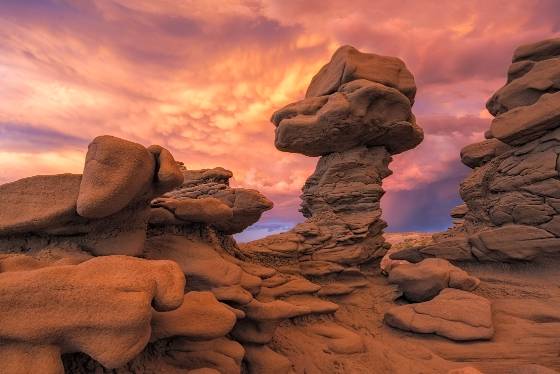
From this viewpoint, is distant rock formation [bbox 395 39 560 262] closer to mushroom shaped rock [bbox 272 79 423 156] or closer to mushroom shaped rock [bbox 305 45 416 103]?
mushroom shaped rock [bbox 272 79 423 156]

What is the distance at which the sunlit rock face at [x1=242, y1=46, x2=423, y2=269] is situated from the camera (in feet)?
58.0

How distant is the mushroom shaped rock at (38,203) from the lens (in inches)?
309

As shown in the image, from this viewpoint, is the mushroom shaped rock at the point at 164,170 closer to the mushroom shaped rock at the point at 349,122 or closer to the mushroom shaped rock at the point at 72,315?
the mushroom shaped rock at the point at 72,315

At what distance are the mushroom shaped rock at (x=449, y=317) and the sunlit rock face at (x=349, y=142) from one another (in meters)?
3.96

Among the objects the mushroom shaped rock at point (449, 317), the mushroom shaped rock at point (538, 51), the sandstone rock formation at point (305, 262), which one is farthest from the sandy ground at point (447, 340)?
the mushroom shaped rock at point (538, 51)

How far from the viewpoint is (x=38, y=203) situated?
8.08 metres

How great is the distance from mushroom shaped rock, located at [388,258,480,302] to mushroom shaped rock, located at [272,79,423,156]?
7.04 m

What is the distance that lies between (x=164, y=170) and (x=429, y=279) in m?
12.2

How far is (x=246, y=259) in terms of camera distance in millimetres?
14367

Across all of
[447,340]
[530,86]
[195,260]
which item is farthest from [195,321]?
[530,86]

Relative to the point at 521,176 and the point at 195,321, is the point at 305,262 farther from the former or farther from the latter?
the point at 521,176

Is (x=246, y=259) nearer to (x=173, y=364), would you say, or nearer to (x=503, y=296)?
(x=173, y=364)

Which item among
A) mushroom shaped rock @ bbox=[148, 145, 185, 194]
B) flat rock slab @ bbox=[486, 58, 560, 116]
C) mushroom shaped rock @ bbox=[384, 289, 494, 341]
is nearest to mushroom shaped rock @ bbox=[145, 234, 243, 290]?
mushroom shaped rock @ bbox=[148, 145, 185, 194]

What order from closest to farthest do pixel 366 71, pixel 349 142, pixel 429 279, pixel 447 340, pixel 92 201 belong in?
pixel 92 201 < pixel 447 340 < pixel 429 279 < pixel 366 71 < pixel 349 142
